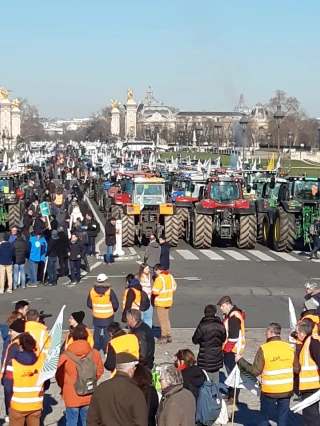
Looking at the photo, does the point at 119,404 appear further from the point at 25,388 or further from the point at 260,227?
the point at 260,227

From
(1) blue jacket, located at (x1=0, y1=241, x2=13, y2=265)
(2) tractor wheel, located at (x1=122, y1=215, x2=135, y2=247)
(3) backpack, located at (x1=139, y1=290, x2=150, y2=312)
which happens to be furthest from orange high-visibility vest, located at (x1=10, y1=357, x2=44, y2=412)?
(2) tractor wheel, located at (x1=122, y1=215, x2=135, y2=247)

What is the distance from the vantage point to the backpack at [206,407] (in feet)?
25.8

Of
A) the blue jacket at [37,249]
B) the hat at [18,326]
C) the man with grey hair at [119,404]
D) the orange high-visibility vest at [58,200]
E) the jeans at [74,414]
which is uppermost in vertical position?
the man with grey hair at [119,404]

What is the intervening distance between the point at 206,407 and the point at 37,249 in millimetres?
12525

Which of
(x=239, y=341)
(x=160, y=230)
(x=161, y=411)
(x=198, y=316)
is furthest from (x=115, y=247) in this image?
(x=161, y=411)

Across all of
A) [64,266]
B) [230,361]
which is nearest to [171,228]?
[64,266]

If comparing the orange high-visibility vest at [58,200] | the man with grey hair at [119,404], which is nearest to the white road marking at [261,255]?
the orange high-visibility vest at [58,200]

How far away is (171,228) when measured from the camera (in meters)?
27.5

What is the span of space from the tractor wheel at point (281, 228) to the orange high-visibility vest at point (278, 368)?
17.4m

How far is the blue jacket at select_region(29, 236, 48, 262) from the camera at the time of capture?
785 inches

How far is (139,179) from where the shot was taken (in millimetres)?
28750

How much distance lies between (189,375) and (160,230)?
1908 centimetres

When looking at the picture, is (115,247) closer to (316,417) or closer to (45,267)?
(45,267)

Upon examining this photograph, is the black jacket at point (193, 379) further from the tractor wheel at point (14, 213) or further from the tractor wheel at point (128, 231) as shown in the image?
the tractor wheel at point (14, 213)
